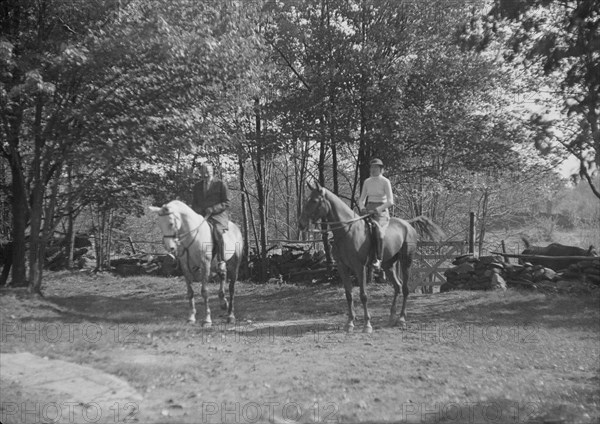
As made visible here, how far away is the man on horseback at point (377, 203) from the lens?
370 inches

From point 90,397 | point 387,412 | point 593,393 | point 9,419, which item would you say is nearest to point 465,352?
point 593,393

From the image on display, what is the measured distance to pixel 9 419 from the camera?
4.52 meters

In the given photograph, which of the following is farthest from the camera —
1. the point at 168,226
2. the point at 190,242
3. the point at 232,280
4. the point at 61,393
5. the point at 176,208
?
the point at 232,280

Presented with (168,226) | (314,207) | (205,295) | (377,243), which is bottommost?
(205,295)

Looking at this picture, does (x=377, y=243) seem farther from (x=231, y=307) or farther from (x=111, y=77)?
(x=111, y=77)

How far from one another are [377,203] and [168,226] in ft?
13.7

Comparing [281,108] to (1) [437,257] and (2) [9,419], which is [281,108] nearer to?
(1) [437,257]

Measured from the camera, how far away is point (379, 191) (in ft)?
31.6

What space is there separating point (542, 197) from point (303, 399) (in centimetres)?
4028

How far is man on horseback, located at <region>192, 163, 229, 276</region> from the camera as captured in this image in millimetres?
9711

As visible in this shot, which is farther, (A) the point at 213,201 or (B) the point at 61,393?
(A) the point at 213,201

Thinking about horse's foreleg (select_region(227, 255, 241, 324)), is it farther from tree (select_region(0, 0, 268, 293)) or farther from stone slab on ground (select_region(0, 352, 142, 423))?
stone slab on ground (select_region(0, 352, 142, 423))

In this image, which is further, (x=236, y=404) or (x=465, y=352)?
(x=465, y=352)

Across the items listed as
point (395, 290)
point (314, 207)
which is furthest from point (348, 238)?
point (395, 290)
